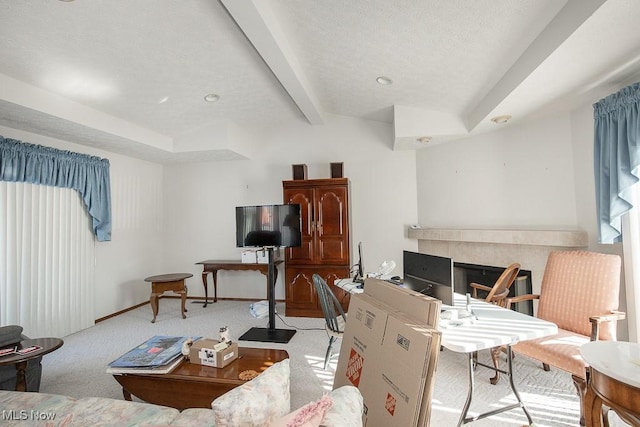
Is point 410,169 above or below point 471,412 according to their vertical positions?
above

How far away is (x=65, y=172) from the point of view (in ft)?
12.3

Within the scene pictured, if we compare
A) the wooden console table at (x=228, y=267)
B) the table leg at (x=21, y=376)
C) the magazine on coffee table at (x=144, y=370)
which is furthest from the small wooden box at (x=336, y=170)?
the table leg at (x=21, y=376)

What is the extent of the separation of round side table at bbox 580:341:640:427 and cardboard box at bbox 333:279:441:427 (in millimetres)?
643

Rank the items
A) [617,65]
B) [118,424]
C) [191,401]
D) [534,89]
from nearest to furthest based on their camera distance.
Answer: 1. [118,424]
2. [191,401]
3. [617,65]
4. [534,89]

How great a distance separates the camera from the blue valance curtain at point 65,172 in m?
3.21

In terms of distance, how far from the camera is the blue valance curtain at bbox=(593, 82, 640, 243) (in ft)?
6.96

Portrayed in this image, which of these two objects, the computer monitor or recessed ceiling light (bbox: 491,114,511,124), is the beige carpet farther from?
recessed ceiling light (bbox: 491,114,511,124)

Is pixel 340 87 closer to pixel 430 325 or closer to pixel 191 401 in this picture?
pixel 430 325

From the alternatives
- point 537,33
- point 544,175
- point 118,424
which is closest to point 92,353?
point 118,424

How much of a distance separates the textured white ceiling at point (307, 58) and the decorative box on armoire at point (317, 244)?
1.06 metres

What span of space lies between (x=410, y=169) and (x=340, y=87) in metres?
1.71

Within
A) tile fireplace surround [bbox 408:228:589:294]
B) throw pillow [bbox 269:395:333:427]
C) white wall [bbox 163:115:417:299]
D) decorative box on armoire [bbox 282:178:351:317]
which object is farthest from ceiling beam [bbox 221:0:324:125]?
tile fireplace surround [bbox 408:228:589:294]

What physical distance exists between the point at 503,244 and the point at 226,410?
3.52 meters

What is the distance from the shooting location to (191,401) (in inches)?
75.8
